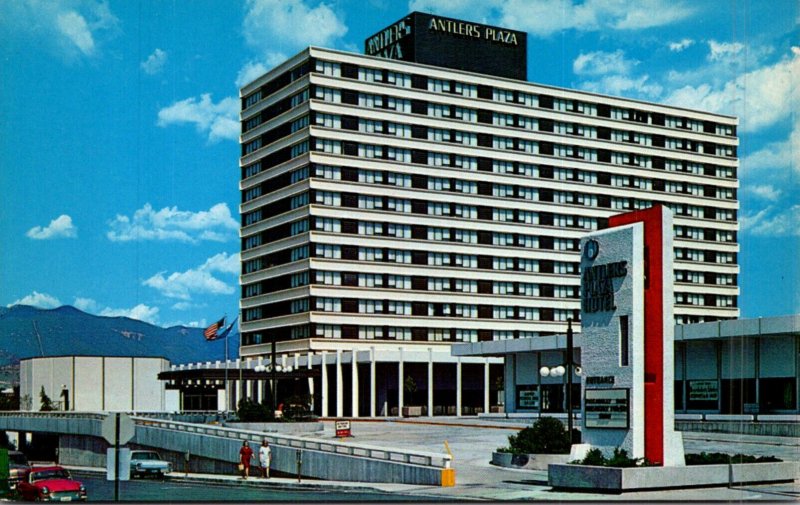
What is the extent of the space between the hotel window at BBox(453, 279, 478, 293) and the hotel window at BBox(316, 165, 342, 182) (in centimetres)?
1812

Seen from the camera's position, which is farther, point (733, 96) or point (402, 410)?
point (733, 96)

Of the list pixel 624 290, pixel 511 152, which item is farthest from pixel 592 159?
pixel 624 290

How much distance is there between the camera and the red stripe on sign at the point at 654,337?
121 ft

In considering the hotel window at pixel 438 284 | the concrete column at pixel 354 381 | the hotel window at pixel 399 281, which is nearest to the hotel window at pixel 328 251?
the hotel window at pixel 399 281

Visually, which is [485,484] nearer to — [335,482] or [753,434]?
[335,482]

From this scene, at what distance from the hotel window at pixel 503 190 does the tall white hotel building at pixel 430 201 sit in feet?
0.57

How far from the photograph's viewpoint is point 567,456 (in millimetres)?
43562

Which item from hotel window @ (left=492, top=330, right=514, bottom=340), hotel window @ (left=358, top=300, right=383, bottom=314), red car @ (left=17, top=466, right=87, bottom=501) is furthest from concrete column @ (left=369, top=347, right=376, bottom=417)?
red car @ (left=17, top=466, right=87, bottom=501)

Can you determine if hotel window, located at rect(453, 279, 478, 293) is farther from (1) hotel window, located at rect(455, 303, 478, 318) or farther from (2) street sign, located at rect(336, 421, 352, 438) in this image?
(2) street sign, located at rect(336, 421, 352, 438)

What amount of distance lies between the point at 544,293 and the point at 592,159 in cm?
1652

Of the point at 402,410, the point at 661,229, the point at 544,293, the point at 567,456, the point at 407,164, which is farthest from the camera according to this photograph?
the point at 544,293

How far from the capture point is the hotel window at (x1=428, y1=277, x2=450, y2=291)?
402 ft

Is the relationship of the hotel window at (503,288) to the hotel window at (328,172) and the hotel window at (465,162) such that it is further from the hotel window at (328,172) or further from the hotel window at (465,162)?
the hotel window at (328,172)

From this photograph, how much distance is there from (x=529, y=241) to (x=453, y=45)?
924 inches
